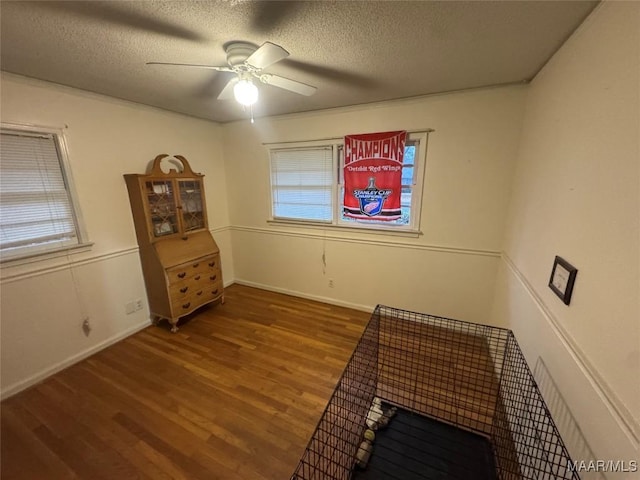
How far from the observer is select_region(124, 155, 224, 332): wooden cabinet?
2.56 m

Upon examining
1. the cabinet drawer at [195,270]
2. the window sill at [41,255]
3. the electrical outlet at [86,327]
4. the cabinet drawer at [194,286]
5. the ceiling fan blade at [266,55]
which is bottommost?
the electrical outlet at [86,327]

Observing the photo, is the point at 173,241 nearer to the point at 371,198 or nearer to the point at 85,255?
the point at 85,255

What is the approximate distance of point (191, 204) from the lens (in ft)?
9.95

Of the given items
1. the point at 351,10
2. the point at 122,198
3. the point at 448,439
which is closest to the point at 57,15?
the point at 351,10

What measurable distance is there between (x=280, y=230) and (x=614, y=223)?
293cm

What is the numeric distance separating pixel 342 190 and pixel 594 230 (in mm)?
2128

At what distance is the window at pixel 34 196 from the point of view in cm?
184

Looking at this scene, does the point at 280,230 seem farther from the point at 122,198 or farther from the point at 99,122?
the point at 99,122

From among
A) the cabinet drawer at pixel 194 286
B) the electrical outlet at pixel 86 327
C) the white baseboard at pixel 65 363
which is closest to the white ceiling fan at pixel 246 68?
the cabinet drawer at pixel 194 286

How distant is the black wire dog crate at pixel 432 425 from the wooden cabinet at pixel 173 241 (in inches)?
76.0

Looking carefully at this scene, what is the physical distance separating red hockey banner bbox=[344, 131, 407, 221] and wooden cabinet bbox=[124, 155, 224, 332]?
1771mm

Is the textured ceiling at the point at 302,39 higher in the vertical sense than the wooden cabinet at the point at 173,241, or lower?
higher
